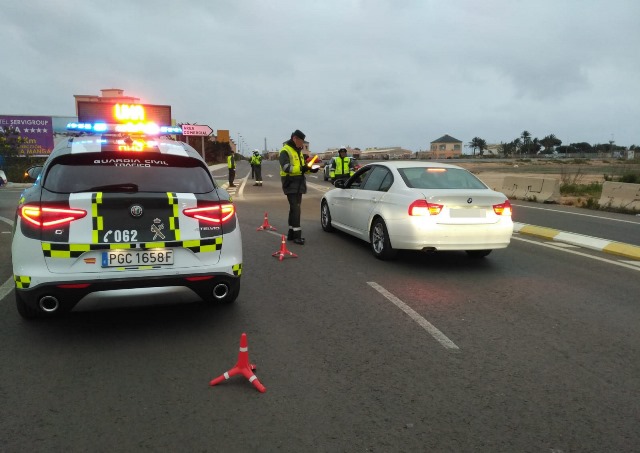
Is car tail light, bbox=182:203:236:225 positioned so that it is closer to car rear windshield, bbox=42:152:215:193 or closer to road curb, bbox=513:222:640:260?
car rear windshield, bbox=42:152:215:193

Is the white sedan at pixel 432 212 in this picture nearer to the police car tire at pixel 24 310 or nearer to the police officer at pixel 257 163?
the police car tire at pixel 24 310

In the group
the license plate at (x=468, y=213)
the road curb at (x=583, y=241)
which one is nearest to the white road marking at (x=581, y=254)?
the road curb at (x=583, y=241)

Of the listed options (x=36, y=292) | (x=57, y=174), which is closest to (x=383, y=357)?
(x=36, y=292)

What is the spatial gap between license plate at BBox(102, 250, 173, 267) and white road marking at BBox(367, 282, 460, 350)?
7.86 ft

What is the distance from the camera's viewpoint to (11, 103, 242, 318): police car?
3.85 m

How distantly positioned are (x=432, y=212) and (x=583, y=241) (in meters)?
4.21

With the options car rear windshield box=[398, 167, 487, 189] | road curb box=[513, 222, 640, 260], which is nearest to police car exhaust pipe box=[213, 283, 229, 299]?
car rear windshield box=[398, 167, 487, 189]

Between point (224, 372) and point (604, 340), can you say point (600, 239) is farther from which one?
point (224, 372)

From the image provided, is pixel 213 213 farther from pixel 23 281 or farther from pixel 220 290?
pixel 23 281

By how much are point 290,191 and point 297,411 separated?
601 cm

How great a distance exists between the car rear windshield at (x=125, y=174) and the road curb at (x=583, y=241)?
725cm

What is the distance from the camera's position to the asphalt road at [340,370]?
2795 mm

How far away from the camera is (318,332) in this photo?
438 centimetres

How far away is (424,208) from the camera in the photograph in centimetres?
668
